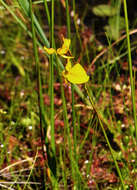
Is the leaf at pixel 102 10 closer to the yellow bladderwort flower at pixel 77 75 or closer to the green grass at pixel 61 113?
the green grass at pixel 61 113

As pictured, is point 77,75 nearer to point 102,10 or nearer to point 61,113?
point 61,113

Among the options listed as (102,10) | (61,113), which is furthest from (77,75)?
(102,10)

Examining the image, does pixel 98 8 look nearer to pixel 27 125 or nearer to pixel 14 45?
pixel 14 45

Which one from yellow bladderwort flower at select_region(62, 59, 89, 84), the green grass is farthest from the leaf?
yellow bladderwort flower at select_region(62, 59, 89, 84)

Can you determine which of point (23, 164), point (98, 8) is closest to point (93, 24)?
point (98, 8)

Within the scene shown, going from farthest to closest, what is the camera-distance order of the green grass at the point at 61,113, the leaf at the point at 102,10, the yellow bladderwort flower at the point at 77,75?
the leaf at the point at 102,10 → the green grass at the point at 61,113 → the yellow bladderwort flower at the point at 77,75

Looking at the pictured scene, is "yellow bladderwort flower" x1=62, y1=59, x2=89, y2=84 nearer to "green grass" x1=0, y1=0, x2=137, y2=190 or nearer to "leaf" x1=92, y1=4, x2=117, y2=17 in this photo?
"green grass" x1=0, y1=0, x2=137, y2=190

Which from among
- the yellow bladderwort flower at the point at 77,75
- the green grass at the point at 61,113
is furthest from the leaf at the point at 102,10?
the yellow bladderwort flower at the point at 77,75

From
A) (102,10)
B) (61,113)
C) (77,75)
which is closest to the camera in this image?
Result: (77,75)
